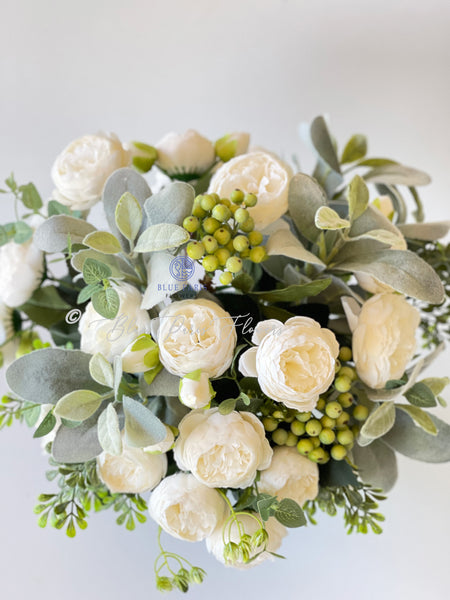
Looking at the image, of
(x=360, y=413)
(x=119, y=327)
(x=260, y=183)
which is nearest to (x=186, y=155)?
(x=260, y=183)

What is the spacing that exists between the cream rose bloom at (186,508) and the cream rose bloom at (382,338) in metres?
0.22

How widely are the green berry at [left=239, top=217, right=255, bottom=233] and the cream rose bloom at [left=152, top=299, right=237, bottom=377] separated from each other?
9 cm

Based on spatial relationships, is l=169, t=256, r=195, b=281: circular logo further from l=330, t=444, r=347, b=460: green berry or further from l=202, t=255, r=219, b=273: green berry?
l=330, t=444, r=347, b=460: green berry

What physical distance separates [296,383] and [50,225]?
0.31 metres

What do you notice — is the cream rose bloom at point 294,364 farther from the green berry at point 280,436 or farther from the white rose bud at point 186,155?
the white rose bud at point 186,155

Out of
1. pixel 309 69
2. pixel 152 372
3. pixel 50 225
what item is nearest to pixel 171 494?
pixel 152 372

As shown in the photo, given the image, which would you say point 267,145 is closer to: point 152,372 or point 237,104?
point 237,104

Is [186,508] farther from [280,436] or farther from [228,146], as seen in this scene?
[228,146]

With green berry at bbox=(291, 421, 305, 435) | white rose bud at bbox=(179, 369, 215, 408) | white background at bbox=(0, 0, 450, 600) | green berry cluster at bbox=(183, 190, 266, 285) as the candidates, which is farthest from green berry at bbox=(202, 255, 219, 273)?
white background at bbox=(0, 0, 450, 600)

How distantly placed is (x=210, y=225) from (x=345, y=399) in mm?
242

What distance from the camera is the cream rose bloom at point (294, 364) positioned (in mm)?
512

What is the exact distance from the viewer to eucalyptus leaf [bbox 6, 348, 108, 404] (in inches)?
22.7

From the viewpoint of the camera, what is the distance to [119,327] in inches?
22.1

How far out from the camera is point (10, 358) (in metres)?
0.81
